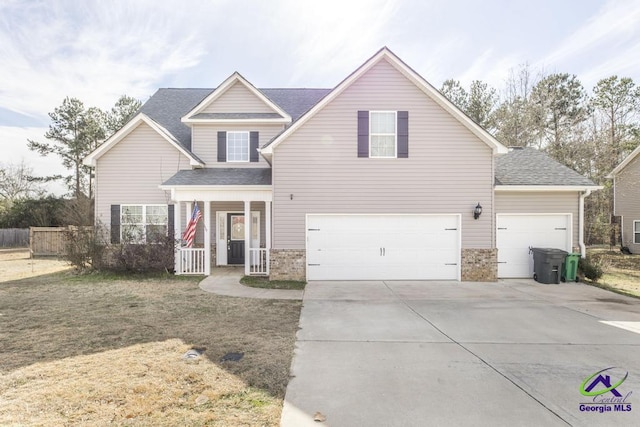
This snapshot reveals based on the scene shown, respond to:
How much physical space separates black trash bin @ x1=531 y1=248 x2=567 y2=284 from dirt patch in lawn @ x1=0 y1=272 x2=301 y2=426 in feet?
27.2

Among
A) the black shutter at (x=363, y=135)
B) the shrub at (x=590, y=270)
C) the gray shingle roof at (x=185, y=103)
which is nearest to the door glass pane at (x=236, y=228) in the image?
the gray shingle roof at (x=185, y=103)

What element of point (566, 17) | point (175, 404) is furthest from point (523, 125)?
point (175, 404)

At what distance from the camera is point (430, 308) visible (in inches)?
291

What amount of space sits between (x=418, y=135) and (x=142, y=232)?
10.5m

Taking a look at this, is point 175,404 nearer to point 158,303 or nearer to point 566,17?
point 158,303

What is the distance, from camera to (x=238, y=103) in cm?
1384

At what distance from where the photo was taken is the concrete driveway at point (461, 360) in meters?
3.33

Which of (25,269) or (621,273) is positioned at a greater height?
(25,269)

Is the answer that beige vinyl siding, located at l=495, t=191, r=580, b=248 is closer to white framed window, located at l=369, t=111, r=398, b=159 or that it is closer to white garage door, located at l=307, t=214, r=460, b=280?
white garage door, located at l=307, t=214, r=460, b=280

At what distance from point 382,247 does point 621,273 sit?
36.7 feet

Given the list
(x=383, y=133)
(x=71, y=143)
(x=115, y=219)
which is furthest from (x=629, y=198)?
(x=71, y=143)

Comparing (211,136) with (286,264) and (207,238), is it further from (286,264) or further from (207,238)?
(286,264)

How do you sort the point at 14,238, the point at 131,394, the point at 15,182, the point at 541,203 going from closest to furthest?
the point at 131,394 < the point at 541,203 < the point at 14,238 < the point at 15,182

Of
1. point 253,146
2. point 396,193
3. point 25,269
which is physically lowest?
point 25,269
